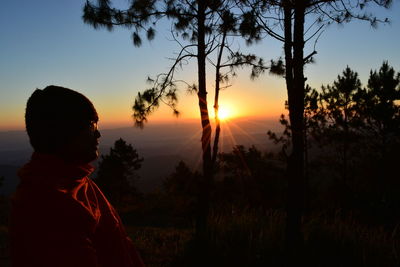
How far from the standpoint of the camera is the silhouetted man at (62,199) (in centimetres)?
95

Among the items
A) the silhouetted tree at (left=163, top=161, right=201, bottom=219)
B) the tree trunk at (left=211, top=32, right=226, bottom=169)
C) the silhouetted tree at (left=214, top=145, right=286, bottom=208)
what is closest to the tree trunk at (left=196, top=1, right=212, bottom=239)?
the tree trunk at (left=211, top=32, right=226, bottom=169)

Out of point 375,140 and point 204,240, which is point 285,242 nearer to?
point 204,240

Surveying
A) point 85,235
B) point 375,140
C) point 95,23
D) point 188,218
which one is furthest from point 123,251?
point 375,140

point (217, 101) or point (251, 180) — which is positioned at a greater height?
point (217, 101)

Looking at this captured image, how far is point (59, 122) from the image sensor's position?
3.82ft

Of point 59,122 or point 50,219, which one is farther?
point 59,122

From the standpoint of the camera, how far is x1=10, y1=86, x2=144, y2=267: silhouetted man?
952 millimetres

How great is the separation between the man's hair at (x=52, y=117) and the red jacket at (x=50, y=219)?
54mm

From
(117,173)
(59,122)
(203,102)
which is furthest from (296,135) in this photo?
(117,173)

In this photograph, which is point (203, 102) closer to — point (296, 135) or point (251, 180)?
point (296, 135)

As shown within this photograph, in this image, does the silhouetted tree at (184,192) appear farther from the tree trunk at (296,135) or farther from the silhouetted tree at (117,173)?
the tree trunk at (296,135)

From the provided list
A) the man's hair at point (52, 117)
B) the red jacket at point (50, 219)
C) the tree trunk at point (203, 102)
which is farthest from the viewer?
the tree trunk at point (203, 102)

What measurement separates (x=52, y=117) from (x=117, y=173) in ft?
86.2

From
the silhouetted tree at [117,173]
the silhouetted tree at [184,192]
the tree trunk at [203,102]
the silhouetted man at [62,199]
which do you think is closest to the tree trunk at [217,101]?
the tree trunk at [203,102]
